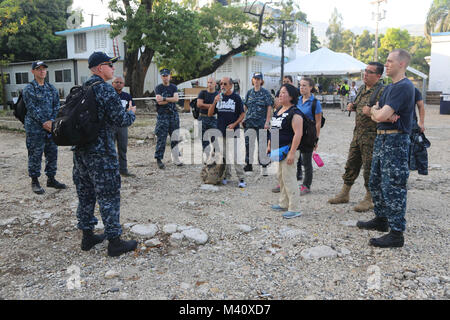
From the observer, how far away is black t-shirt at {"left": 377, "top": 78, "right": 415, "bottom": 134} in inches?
136

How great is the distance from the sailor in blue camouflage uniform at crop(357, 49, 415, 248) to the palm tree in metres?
45.2

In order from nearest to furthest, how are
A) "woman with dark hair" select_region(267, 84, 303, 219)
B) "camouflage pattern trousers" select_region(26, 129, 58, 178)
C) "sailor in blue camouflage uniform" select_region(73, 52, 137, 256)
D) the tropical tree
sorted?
"sailor in blue camouflage uniform" select_region(73, 52, 137, 256) → "woman with dark hair" select_region(267, 84, 303, 219) → "camouflage pattern trousers" select_region(26, 129, 58, 178) → the tropical tree

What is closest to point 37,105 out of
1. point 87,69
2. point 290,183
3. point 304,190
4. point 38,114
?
point 38,114

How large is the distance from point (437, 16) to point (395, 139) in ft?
156

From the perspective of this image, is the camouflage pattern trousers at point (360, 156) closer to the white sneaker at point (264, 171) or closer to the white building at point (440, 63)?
the white sneaker at point (264, 171)

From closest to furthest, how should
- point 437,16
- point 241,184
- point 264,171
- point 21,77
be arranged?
point 241,184
point 264,171
point 21,77
point 437,16

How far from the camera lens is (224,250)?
370cm

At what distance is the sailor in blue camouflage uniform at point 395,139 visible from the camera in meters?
3.47

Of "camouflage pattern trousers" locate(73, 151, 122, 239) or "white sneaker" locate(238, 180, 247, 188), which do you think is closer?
"camouflage pattern trousers" locate(73, 151, 122, 239)

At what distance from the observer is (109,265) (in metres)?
3.36

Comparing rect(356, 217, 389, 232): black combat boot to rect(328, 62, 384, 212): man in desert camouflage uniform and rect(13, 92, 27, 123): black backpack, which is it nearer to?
rect(328, 62, 384, 212): man in desert camouflage uniform

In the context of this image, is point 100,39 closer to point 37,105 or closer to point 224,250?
point 37,105

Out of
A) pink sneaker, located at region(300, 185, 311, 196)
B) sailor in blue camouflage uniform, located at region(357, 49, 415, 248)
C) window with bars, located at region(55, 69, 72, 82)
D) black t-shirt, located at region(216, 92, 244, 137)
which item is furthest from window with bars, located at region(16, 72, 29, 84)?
sailor in blue camouflage uniform, located at region(357, 49, 415, 248)
